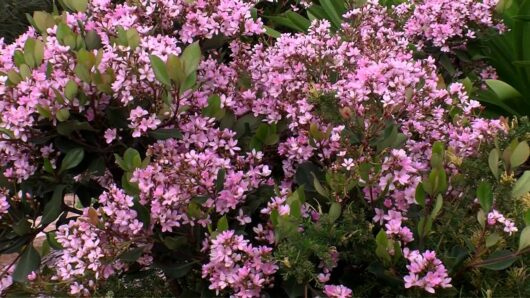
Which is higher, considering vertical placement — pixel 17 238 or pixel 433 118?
pixel 433 118

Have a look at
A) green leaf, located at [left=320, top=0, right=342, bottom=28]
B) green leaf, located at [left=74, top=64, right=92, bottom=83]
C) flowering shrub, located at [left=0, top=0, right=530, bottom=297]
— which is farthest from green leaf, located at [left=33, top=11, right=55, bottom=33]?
green leaf, located at [left=320, top=0, right=342, bottom=28]

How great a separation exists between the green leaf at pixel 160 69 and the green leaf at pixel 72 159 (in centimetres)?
34

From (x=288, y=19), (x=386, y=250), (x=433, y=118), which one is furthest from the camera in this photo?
(x=288, y=19)

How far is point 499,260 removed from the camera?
171 cm

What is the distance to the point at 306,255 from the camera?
173 cm

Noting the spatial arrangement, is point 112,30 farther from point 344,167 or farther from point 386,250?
point 386,250

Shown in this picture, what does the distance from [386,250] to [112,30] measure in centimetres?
114

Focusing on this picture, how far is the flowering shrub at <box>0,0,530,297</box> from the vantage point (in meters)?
1.78

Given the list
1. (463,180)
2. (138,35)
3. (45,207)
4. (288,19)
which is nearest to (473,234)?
(463,180)

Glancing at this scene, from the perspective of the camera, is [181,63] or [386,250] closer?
[386,250]

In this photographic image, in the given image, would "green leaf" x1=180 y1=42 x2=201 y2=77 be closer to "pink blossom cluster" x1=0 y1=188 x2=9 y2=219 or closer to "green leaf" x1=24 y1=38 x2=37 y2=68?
"green leaf" x1=24 y1=38 x2=37 y2=68

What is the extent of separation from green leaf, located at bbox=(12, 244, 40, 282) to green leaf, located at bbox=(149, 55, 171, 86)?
2.24ft

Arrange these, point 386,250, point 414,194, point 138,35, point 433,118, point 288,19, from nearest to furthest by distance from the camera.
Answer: point 386,250, point 414,194, point 138,35, point 433,118, point 288,19

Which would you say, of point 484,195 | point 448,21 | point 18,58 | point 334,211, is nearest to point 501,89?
point 448,21
